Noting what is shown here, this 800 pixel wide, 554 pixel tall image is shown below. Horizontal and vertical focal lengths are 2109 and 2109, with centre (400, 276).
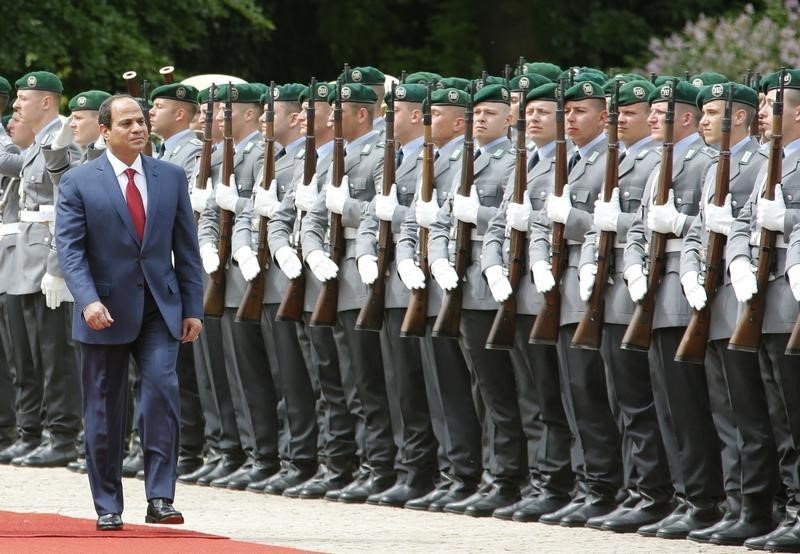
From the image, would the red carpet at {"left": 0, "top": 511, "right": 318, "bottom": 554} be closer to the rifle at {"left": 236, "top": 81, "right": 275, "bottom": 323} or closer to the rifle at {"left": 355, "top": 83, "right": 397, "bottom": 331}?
the rifle at {"left": 355, "top": 83, "right": 397, "bottom": 331}

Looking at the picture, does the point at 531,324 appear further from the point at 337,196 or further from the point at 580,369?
the point at 337,196

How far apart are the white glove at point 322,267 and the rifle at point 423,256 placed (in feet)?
1.66

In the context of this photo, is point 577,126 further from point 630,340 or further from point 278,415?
point 278,415

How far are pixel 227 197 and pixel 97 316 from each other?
2966mm

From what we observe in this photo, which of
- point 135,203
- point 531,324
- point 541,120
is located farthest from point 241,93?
point 135,203

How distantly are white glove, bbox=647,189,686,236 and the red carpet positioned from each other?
7.59 feet

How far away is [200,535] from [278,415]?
3.26 metres

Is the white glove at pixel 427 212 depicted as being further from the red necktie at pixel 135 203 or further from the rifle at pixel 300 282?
the red necktie at pixel 135 203

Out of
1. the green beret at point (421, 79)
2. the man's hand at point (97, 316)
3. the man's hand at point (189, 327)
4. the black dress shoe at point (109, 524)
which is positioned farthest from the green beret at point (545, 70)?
the black dress shoe at point (109, 524)

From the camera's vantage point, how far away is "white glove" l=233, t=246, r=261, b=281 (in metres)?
11.6

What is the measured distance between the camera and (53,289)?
41.3 ft

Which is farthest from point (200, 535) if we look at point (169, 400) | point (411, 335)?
point (411, 335)

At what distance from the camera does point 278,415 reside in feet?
40.3

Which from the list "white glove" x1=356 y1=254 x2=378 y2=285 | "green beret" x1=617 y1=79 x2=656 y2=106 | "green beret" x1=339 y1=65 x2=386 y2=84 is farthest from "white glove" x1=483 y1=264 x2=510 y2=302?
"green beret" x1=339 y1=65 x2=386 y2=84
